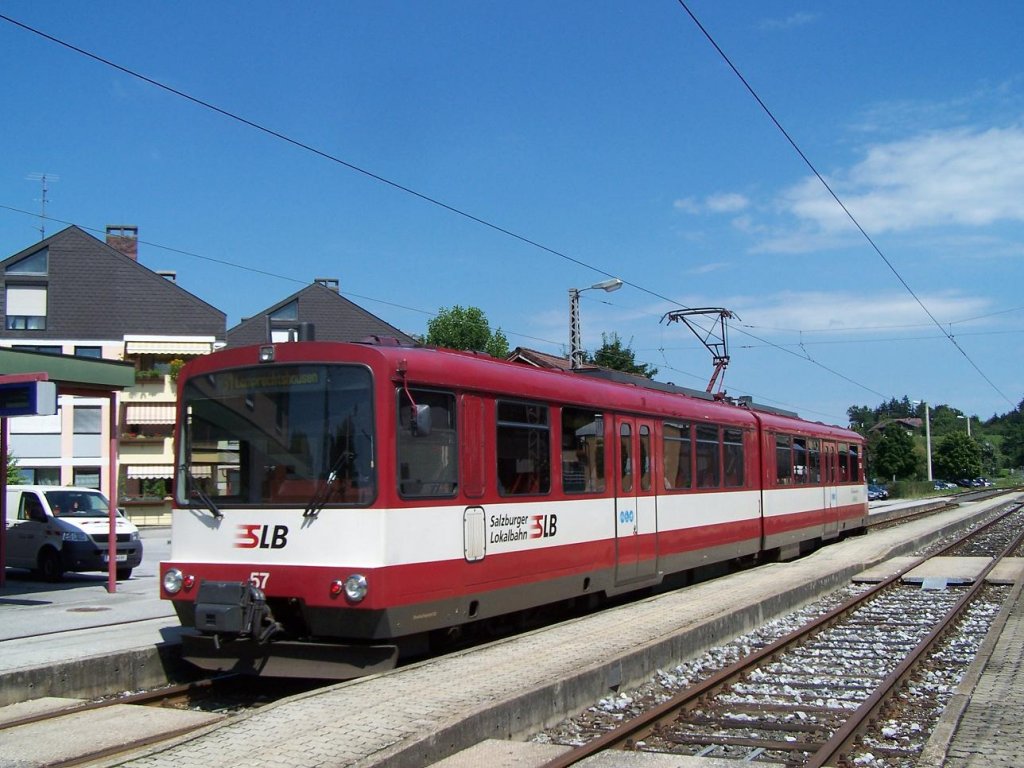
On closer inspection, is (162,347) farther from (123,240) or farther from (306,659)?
(306,659)

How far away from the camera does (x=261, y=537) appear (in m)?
8.87

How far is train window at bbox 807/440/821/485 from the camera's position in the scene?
2273 centimetres

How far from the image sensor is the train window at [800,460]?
70.8ft

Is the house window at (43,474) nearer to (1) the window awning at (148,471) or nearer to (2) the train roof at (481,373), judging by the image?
(1) the window awning at (148,471)

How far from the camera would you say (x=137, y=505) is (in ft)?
141

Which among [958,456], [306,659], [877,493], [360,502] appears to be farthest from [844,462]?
[958,456]

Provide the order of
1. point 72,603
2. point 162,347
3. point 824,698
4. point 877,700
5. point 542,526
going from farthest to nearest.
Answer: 1. point 162,347
2. point 72,603
3. point 542,526
4. point 824,698
5. point 877,700

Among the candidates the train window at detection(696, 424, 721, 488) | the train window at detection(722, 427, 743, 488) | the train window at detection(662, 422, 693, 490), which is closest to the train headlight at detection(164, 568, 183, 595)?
the train window at detection(662, 422, 693, 490)

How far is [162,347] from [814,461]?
31820 mm

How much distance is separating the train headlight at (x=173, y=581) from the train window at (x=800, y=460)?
49.1 feet

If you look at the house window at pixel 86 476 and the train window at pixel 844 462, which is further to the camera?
the house window at pixel 86 476

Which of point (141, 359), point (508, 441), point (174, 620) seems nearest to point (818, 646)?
point (508, 441)

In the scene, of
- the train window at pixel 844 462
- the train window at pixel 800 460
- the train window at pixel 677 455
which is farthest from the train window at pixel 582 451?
the train window at pixel 844 462

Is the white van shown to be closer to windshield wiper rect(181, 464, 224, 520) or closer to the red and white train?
windshield wiper rect(181, 464, 224, 520)
